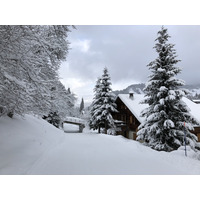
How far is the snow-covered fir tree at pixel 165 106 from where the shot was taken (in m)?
9.23

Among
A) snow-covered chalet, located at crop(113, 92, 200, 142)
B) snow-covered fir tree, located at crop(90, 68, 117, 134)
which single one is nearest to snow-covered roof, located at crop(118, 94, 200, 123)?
snow-covered chalet, located at crop(113, 92, 200, 142)

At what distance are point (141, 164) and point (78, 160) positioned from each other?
2.25 meters

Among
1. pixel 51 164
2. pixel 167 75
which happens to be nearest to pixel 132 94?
pixel 167 75

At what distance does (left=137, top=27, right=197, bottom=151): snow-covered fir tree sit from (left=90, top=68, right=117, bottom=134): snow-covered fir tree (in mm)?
9847

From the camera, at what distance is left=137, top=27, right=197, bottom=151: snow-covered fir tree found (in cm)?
923

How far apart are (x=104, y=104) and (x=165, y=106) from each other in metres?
11.5

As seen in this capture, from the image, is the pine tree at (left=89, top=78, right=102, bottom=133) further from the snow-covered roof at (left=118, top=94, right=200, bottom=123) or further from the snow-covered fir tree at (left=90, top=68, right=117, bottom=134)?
the snow-covered roof at (left=118, top=94, right=200, bottom=123)

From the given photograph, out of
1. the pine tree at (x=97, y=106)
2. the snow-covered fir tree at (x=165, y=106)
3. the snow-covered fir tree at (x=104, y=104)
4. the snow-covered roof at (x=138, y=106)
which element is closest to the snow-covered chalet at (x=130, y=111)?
the snow-covered roof at (x=138, y=106)

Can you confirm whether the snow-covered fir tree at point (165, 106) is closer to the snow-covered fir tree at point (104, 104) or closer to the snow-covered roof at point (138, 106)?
the snow-covered roof at point (138, 106)

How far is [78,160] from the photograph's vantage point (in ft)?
16.1

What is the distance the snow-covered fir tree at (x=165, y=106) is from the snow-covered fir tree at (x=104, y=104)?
9847mm

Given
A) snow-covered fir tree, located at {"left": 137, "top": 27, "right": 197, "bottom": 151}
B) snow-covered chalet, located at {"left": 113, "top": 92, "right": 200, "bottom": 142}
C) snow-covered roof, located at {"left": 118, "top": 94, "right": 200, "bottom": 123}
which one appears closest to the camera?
snow-covered fir tree, located at {"left": 137, "top": 27, "right": 197, "bottom": 151}

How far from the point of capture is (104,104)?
20.4m
